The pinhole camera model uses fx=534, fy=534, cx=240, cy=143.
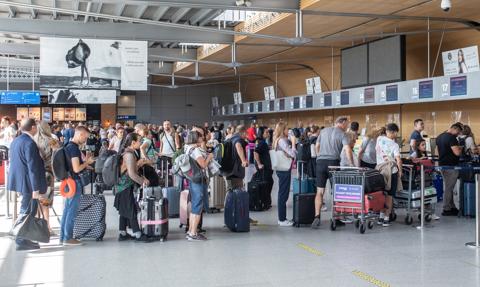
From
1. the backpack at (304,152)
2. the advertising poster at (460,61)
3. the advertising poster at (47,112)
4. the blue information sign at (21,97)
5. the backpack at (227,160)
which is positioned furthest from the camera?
the advertising poster at (47,112)

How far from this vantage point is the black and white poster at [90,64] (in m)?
11.5

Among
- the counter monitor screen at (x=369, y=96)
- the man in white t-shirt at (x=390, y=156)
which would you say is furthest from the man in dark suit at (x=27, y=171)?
the counter monitor screen at (x=369, y=96)

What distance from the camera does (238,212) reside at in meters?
8.41

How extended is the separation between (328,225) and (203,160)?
2704 millimetres

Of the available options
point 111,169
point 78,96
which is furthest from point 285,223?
point 78,96

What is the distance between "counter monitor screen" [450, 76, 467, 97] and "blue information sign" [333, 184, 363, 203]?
5.30 meters

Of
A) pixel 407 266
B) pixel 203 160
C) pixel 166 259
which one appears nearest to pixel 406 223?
pixel 407 266

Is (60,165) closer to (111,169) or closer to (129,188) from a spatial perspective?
(111,169)

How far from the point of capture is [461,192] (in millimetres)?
9852

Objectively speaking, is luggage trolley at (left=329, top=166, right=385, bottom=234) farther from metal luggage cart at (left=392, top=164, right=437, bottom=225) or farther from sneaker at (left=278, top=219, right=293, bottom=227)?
sneaker at (left=278, top=219, right=293, bottom=227)

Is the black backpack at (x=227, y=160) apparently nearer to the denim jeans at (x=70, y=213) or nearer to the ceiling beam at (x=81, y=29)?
the denim jeans at (x=70, y=213)

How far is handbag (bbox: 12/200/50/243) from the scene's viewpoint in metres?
7.12

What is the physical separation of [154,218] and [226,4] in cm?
525

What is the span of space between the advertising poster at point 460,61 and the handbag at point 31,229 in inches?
397
